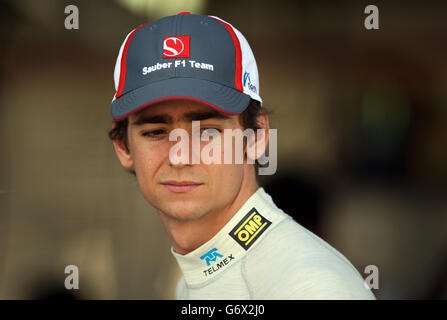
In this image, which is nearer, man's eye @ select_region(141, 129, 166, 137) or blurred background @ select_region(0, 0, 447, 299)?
man's eye @ select_region(141, 129, 166, 137)

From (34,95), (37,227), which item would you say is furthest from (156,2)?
(37,227)

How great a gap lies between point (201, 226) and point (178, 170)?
27 cm

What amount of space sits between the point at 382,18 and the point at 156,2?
196 centimetres

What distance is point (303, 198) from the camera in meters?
4.50

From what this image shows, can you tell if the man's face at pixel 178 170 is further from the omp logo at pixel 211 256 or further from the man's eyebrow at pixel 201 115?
the omp logo at pixel 211 256

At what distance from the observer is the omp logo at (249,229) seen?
1.93 metres

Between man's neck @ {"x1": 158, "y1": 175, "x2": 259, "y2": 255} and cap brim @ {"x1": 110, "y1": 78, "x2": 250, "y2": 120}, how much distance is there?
1.17ft

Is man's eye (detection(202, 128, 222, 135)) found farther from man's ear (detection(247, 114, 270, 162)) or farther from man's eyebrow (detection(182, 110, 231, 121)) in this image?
man's ear (detection(247, 114, 270, 162))

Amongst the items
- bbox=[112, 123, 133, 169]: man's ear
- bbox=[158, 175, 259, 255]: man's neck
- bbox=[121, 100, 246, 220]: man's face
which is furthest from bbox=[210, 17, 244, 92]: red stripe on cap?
bbox=[112, 123, 133, 169]: man's ear

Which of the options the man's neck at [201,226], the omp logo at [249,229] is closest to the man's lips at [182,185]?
the man's neck at [201,226]

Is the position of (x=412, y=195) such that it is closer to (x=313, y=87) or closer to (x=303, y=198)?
(x=303, y=198)

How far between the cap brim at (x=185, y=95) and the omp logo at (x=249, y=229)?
0.42 metres

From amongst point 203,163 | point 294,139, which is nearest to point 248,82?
point 203,163

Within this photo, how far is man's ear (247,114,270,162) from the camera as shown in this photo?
6.87 feet
